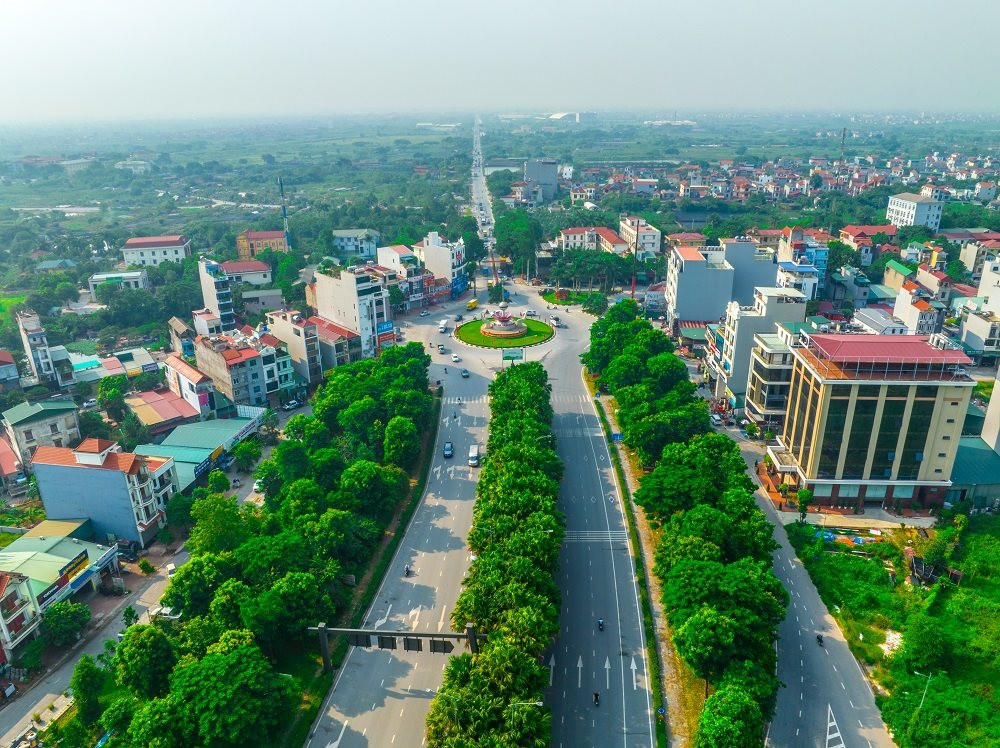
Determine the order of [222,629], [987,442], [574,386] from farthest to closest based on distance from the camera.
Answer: [574,386] < [987,442] < [222,629]

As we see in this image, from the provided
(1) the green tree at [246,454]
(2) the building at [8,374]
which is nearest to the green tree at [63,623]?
(1) the green tree at [246,454]

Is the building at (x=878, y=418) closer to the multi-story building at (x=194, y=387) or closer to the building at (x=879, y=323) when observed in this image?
the building at (x=879, y=323)

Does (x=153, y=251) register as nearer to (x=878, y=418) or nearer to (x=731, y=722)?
(x=878, y=418)

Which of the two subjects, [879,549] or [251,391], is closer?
[879,549]

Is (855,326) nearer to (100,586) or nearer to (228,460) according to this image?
(228,460)

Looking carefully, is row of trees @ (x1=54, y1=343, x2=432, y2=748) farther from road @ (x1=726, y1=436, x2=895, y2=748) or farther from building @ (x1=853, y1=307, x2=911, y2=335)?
building @ (x1=853, y1=307, x2=911, y2=335)

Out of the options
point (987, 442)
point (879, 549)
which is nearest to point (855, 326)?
point (987, 442)

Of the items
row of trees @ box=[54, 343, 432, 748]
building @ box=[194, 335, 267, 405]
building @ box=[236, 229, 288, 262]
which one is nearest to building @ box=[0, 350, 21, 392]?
building @ box=[194, 335, 267, 405]
